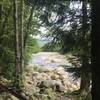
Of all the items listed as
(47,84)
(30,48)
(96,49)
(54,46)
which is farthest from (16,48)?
(96,49)

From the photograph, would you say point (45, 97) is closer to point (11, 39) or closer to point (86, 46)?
point (11, 39)

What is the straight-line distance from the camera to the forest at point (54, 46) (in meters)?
7.05

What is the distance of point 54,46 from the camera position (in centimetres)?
1040

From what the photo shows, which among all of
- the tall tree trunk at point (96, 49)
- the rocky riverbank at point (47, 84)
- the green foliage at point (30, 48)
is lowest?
the rocky riverbank at point (47, 84)

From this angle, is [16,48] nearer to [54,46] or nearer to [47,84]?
[47,84]

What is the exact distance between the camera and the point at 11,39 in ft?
68.0

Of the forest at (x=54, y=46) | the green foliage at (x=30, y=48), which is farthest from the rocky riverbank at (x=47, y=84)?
the green foliage at (x=30, y=48)

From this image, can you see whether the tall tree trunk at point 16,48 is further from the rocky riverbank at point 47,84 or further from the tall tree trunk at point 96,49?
the tall tree trunk at point 96,49

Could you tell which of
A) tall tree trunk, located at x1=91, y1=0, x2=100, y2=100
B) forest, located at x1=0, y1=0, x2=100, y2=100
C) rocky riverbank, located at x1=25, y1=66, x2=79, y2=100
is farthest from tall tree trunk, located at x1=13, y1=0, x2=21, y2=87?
tall tree trunk, located at x1=91, y1=0, x2=100, y2=100

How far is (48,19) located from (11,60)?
1092 centimetres

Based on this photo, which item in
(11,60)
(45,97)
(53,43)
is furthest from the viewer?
(11,60)

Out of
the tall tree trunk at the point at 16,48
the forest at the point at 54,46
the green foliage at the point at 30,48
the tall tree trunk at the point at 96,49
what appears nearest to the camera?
the tall tree trunk at the point at 96,49

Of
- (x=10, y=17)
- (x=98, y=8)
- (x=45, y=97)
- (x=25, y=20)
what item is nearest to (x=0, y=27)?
(x=10, y=17)

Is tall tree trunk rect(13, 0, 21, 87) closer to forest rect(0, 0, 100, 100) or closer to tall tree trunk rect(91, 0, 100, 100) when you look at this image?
forest rect(0, 0, 100, 100)
